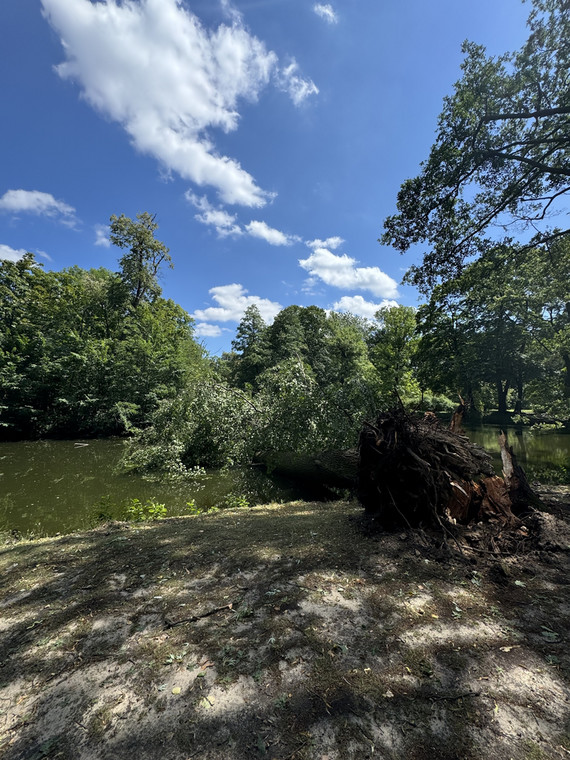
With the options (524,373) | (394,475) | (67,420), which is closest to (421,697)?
(394,475)

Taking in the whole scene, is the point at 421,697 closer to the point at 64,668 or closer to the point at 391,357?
the point at 64,668

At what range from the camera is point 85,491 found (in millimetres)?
8688

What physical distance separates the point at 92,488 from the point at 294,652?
29.5 feet

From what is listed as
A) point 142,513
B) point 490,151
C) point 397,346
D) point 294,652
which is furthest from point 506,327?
point 294,652

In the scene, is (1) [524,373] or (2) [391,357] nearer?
(1) [524,373]

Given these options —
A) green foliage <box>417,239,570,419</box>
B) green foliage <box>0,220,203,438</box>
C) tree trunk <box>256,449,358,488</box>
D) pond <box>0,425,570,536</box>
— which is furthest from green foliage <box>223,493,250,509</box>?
green foliage <box>0,220,203,438</box>

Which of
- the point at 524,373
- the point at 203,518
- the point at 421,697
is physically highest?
the point at 524,373

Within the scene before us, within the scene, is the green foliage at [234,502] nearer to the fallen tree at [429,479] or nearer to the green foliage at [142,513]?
the green foliage at [142,513]

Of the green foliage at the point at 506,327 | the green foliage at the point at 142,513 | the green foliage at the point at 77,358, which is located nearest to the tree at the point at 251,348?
the green foliage at the point at 77,358

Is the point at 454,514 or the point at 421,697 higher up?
the point at 454,514

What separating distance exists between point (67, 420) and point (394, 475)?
2196 cm

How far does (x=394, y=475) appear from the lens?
12.1ft

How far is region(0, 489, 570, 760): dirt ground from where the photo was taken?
4.65ft

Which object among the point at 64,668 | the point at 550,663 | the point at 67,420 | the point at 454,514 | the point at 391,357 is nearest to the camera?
the point at 550,663
